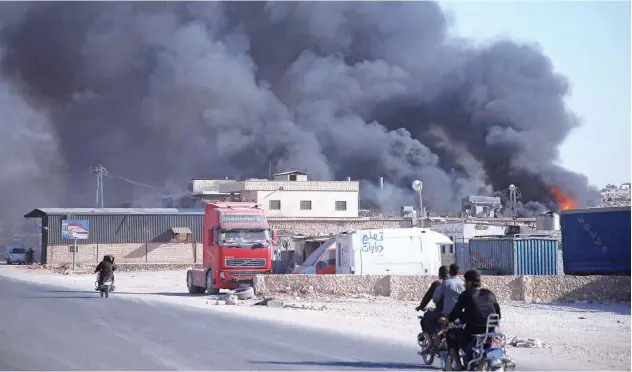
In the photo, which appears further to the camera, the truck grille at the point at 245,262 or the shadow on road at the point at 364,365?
the truck grille at the point at 245,262

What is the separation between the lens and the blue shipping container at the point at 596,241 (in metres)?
23.7

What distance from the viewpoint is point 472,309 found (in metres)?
9.62

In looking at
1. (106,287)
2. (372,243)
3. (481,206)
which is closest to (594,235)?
(372,243)

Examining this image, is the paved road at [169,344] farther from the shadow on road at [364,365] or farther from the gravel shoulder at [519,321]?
the gravel shoulder at [519,321]

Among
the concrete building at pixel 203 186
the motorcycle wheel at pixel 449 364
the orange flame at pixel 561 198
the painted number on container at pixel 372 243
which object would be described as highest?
the concrete building at pixel 203 186

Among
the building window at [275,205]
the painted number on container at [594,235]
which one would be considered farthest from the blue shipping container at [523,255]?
the building window at [275,205]

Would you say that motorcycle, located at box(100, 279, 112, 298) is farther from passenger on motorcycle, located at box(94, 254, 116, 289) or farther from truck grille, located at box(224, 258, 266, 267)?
truck grille, located at box(224, 258, 266, 267)

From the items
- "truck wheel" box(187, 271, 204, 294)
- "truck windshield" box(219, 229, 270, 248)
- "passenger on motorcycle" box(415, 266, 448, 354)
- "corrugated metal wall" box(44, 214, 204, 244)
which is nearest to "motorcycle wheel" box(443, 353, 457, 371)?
"passenger on motorcycle" box(415, 266, 448, 354)

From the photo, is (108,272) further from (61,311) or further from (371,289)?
(371,289)

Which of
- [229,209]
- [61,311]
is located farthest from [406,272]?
[61,311]

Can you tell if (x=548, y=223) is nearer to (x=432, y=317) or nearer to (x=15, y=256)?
(x=432, y=317)

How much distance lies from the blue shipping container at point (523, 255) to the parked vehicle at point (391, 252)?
67.2 inches

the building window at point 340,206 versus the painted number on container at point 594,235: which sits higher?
the building window at point 340,206

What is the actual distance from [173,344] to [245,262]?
13.6 m
